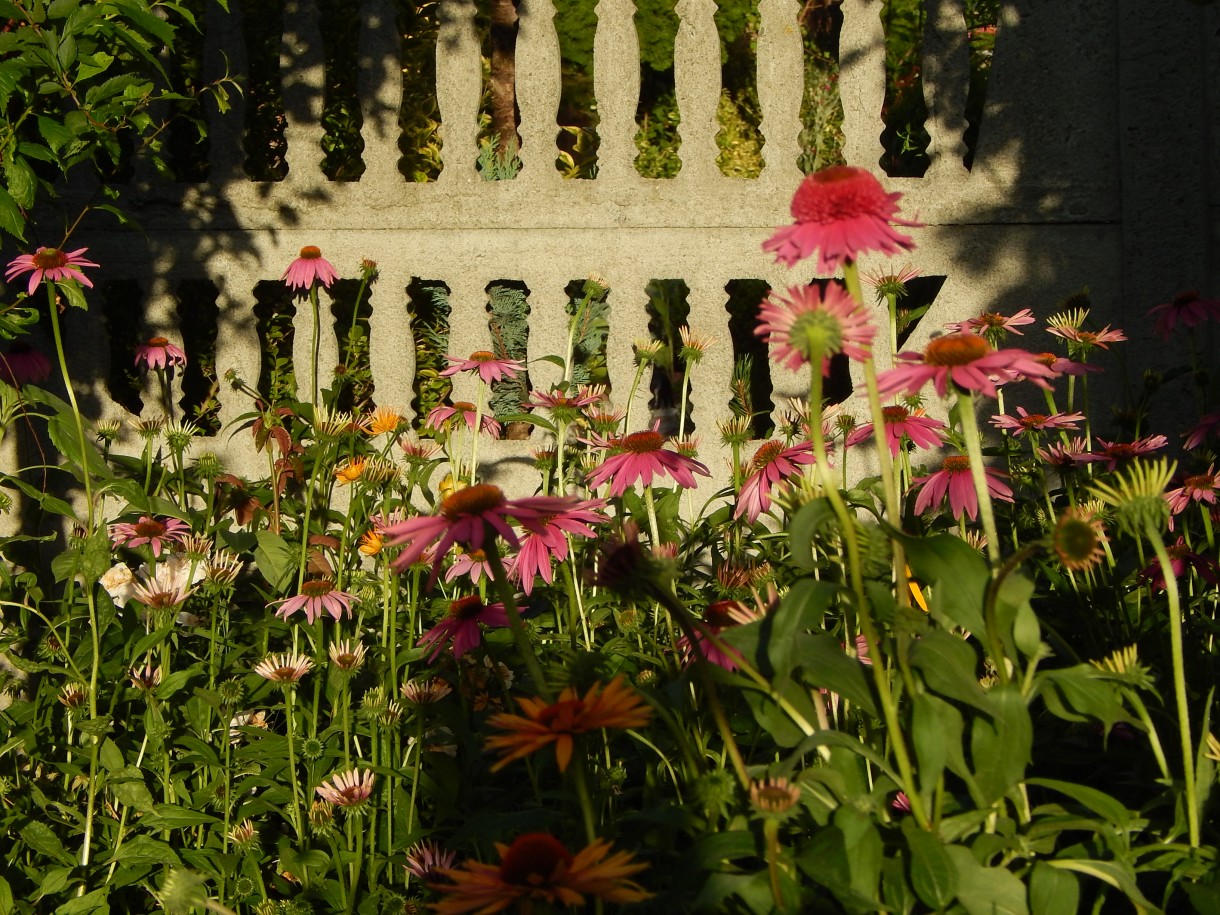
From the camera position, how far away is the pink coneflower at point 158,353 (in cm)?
288

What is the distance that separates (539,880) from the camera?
984 millimetres

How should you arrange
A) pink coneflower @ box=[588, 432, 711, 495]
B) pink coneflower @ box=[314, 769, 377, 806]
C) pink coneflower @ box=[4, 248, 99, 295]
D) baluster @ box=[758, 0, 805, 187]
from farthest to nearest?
baluster @ box=[758, 0, 805, 187] < pink coneflower @ box=[4, 248, 99, 295] < pink coneflower @ box=[588, 432, 711, 495] < pink coneflower @ box=[314, 769, 377, 806]

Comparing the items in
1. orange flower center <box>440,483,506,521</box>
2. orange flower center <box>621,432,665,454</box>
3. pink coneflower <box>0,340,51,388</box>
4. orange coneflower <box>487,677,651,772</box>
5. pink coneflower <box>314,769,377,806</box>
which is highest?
pink coneflower <box>0,340,51,388</box>

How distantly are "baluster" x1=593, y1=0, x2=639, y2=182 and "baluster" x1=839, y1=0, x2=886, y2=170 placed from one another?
0.54 m

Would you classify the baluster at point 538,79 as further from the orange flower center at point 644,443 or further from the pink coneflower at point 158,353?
the orange flower center at point 644,443

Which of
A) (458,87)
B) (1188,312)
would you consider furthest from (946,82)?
(458,87)

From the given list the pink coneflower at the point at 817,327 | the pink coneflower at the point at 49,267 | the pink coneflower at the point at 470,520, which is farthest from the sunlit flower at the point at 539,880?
the pink coneflower at the point at 49,267

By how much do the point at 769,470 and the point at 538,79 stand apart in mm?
1637

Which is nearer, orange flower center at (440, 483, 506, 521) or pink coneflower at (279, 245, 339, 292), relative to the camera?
orange flower center at (440, 483, 506, 521)

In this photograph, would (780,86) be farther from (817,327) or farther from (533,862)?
(533,862)

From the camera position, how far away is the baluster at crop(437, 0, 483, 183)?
318 centimetres

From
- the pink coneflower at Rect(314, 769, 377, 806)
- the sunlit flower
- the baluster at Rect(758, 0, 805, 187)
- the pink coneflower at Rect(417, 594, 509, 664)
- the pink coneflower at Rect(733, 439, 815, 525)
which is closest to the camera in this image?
the sunlit flower

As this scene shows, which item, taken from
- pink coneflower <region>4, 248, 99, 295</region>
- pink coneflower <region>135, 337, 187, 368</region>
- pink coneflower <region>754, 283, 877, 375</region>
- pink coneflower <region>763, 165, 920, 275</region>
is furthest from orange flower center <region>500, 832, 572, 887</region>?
pink coneflower <region>135, 337, 187, 368</region>

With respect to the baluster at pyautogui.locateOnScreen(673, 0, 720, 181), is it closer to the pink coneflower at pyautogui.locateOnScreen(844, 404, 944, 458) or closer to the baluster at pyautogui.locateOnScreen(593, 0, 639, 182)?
the baluster at pyautogui.locateOnScreen(593, 0, 639, 182)
